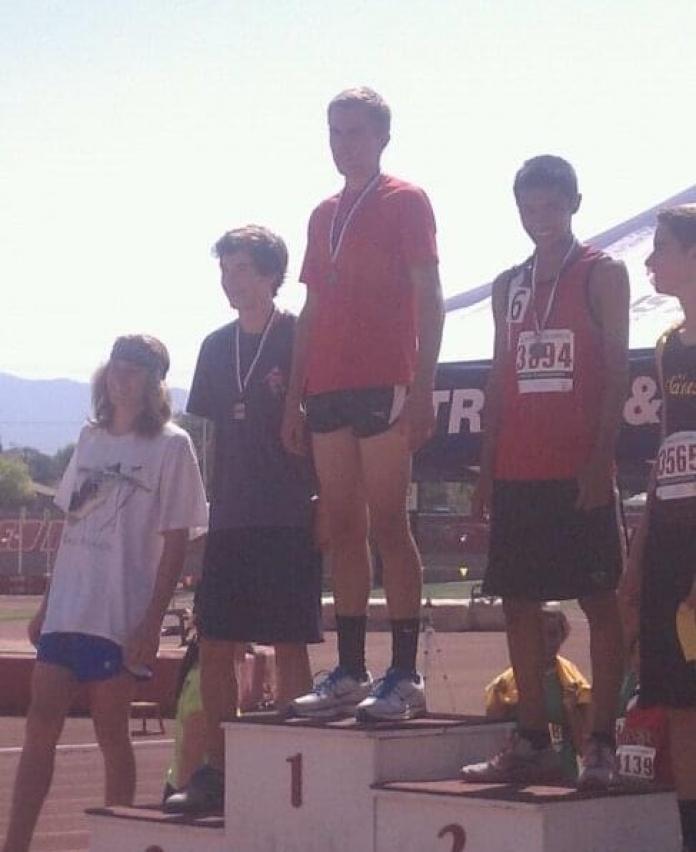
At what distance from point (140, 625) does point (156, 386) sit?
0.82m

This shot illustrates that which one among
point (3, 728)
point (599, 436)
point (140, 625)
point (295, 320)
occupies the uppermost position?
point (295, 320)

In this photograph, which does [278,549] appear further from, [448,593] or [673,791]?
[448,593]

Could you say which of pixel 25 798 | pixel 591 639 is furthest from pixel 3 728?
pixel 591 639

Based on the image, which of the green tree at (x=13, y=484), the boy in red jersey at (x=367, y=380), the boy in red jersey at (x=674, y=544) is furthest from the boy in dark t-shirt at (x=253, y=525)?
the green tree at (x=13, y=484)

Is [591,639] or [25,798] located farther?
[25,798]

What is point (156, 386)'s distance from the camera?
6.42 meters

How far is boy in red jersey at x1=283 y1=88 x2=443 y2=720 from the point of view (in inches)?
223

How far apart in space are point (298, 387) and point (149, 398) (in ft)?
Answer: 2.34

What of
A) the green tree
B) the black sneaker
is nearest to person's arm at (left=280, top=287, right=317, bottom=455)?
the black sneaker

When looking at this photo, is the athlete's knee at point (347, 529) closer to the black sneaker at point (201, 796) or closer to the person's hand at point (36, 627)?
the black sneaker at point (201, 796)

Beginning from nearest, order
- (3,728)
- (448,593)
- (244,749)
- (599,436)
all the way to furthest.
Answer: (599,436), (244,749), (3,728), (448,593)

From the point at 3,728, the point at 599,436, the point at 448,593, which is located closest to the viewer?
the point at 599,436

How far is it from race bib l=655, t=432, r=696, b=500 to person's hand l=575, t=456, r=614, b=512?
208mm

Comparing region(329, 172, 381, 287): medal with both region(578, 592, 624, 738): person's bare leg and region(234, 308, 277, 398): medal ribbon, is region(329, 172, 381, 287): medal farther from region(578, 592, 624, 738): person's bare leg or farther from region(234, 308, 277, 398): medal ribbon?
region(578, 592, 624, 738): person's bare leg
